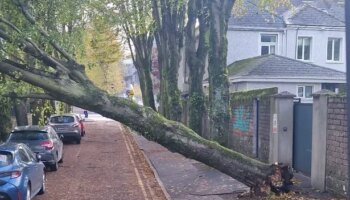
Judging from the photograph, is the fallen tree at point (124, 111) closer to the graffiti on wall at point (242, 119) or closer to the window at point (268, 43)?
the graffiti on wall at point (242, 119)

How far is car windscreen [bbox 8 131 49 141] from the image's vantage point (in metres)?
16.3

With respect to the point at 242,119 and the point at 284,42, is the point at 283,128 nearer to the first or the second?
the point at 242,119

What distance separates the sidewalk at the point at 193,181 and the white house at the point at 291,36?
47.3ft

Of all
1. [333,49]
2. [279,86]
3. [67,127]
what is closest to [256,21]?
[333,49]

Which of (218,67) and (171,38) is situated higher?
(171,38)

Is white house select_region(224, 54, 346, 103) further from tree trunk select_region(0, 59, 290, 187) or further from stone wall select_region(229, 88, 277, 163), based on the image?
tree trunk select_region(0, 59, 290, 187)

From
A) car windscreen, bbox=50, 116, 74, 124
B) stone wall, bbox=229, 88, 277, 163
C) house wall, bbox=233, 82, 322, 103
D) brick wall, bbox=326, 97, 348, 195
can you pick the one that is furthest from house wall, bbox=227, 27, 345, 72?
brick wall, bbox=326, 97, 348, 195

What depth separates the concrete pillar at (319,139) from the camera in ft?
36.6

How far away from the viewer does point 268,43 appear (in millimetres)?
32188

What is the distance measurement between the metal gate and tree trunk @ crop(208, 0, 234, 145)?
2.09m

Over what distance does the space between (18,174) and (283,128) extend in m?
7.27

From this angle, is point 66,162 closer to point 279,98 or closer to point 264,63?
point 279,98

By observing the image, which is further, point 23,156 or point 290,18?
point 290,18

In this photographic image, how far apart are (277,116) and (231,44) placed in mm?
18246
